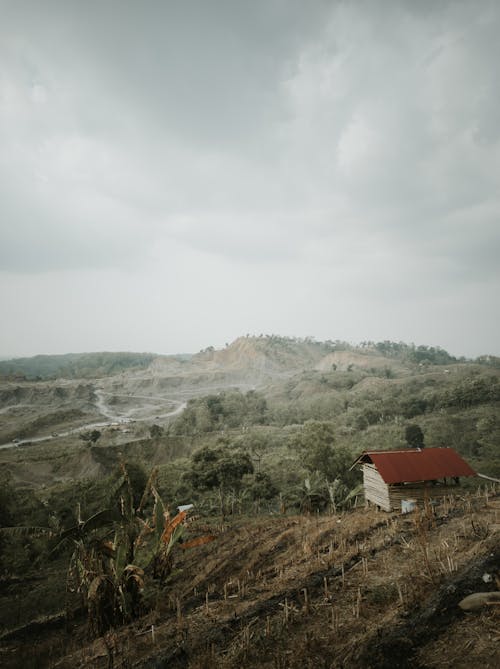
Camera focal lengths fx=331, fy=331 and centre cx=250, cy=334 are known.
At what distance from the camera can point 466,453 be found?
4044 centimetres

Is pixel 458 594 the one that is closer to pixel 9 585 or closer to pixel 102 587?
pixel 102 587

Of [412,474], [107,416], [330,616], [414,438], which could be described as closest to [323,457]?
[412,474]

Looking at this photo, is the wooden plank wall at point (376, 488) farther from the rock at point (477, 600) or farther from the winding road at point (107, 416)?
the winding road at point (107, 416)

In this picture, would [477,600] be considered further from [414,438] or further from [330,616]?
[414,438]

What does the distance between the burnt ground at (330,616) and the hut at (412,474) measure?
3898mm

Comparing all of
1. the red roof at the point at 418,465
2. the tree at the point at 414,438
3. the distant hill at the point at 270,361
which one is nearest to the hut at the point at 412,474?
the red roof at the point at 418,465

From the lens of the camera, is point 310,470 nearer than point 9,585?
No

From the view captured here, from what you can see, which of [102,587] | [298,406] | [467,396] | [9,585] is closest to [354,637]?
[102,587]

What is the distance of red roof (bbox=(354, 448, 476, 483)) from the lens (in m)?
16.9

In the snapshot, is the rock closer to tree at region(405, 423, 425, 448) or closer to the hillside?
the hillside

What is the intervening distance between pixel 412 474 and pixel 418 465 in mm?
811

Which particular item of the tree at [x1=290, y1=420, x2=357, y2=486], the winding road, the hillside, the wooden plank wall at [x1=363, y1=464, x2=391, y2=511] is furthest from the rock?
the winding road

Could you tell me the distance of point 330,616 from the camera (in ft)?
22.6

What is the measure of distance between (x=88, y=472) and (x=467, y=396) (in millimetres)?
62979
